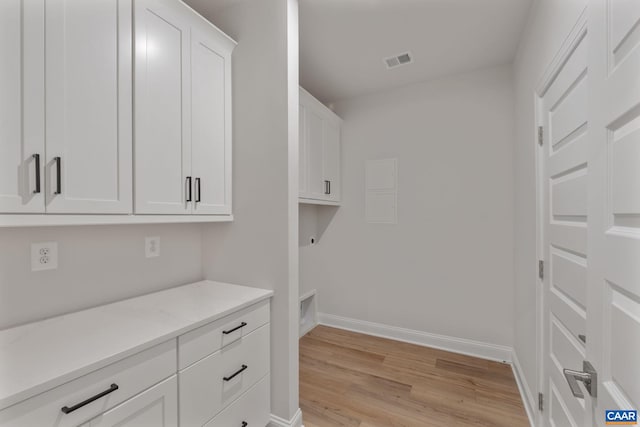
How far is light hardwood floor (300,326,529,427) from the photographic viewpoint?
73.2 inches

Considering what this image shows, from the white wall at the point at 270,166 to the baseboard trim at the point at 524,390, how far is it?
59.7 inches

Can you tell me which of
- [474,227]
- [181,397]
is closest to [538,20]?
[474,227]

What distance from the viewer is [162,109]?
1441 millimetres

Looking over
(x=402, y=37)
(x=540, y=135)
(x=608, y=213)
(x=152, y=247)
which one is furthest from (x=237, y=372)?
(x=402, y=37)

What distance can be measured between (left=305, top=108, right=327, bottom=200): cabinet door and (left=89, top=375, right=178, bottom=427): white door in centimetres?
182

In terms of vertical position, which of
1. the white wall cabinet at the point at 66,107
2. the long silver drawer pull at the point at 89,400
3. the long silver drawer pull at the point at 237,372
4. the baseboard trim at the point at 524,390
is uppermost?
the white wall cabinet at the point at 66,107

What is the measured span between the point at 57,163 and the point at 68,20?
57 centimetres

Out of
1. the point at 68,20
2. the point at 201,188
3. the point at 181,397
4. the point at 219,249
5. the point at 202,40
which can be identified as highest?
the point at 202,40

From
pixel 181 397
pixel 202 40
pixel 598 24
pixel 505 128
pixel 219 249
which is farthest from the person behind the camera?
pixel 505 128

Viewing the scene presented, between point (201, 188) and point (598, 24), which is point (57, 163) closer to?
point (201, 188)

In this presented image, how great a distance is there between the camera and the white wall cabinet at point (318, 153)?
254cm

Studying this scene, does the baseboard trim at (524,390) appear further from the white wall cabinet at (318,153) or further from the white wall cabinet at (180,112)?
the white wall cabinet at (180,112)

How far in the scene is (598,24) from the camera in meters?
0.81

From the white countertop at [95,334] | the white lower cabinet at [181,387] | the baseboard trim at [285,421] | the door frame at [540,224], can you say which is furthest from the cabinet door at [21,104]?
the door frame at [540,224]
